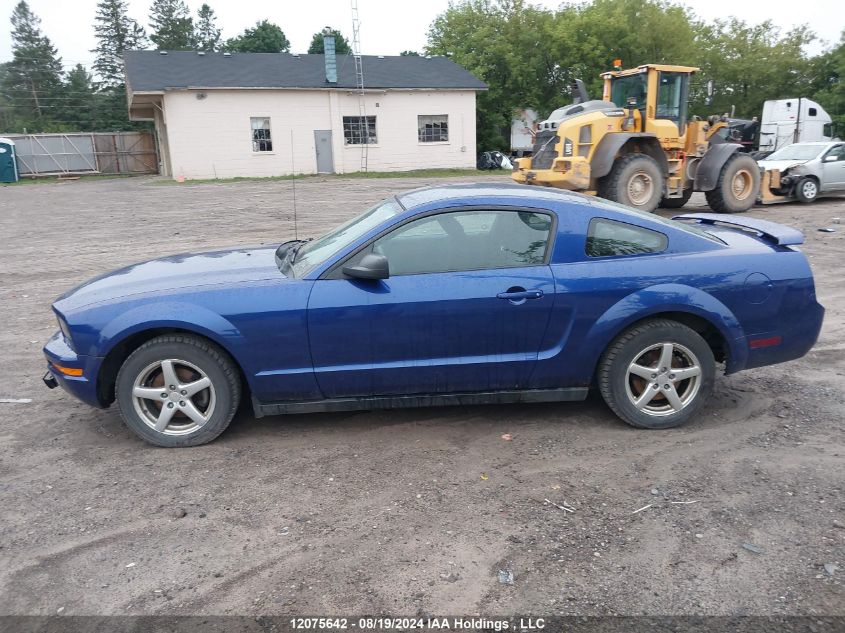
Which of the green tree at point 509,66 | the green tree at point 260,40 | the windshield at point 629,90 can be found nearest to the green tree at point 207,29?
the green tree at point 260,40

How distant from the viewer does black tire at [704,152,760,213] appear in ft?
47.8

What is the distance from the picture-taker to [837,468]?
387 cm

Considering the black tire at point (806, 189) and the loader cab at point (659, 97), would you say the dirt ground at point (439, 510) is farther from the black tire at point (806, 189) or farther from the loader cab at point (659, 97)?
the black tire at point (806, 189)

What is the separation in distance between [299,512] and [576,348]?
193 centimetres

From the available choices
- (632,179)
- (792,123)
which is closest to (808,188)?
(632,179)

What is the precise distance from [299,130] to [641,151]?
22.3 m

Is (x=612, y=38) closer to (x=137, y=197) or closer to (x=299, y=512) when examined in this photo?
(x=137, y=197)

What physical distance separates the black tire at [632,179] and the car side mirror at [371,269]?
398 inches

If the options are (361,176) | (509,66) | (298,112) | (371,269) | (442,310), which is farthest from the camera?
(509,66)

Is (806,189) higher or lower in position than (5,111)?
lower

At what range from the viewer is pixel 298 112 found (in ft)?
108

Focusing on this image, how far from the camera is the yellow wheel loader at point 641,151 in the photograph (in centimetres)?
1346

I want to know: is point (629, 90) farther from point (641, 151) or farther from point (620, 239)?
point (620, 239)

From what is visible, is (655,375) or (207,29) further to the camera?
(207,29)
